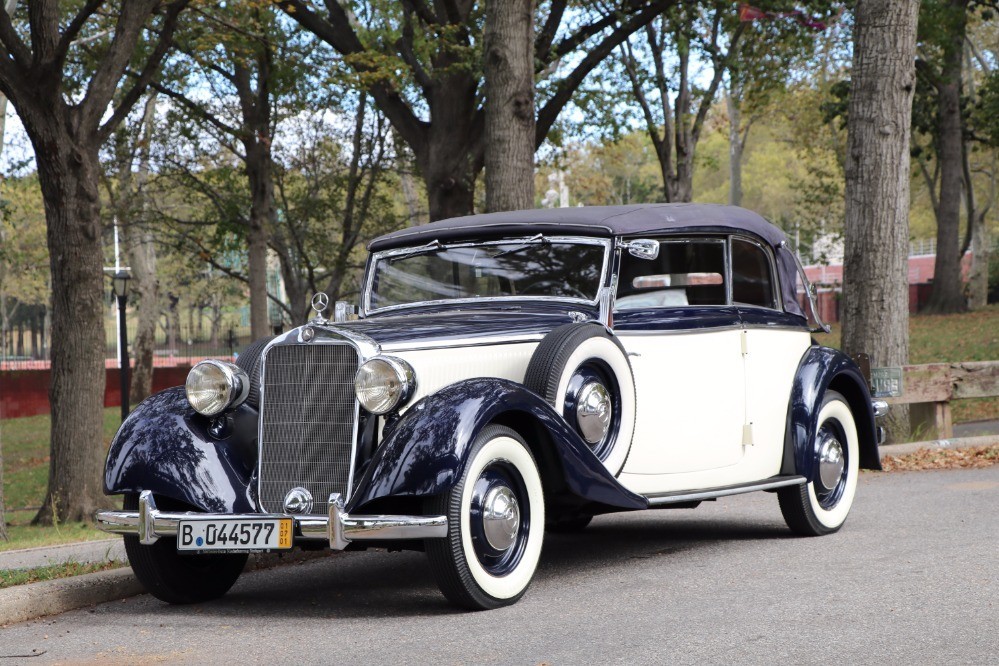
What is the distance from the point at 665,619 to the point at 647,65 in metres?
23.0

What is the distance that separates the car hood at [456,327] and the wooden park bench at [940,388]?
644 centimetres

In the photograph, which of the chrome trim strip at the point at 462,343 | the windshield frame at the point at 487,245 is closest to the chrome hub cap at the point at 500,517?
the chrome trim strip at the point at 462,343

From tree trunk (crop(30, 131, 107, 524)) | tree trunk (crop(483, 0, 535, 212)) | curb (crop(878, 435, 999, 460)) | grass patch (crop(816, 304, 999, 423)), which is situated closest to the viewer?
curb (crop(878, 435, 999, 460))

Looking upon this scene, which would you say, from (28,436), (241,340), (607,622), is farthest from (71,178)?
(241,340)

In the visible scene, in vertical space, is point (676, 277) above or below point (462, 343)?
above

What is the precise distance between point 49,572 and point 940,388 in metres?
8.91

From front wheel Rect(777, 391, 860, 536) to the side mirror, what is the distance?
6.08ft

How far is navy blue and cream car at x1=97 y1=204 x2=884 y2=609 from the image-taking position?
5367 millimetres

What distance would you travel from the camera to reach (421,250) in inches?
290

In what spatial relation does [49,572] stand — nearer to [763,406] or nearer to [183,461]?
[183,461]

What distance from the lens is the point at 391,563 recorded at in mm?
7254

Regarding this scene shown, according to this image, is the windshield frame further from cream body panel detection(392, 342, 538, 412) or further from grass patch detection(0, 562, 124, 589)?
grass patch detection(0, 562, 124, 589)

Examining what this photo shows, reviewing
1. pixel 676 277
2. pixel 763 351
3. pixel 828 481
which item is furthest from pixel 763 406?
pixel 676 277

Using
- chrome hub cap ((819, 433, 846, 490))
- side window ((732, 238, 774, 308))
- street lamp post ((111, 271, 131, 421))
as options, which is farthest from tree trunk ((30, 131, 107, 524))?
chrome hub cap ((819, 433, 846, 490))
